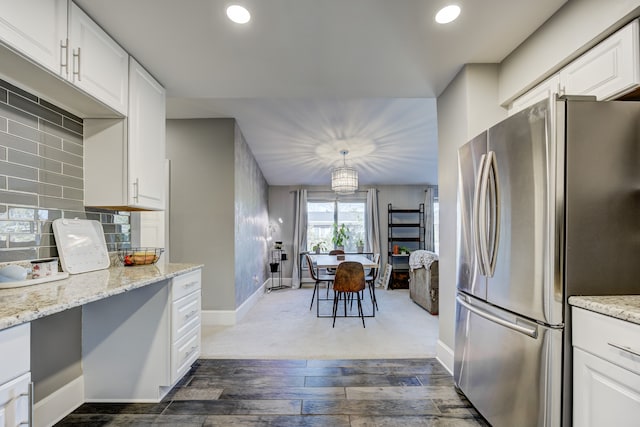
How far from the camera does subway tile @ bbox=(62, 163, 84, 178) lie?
6.15 ft

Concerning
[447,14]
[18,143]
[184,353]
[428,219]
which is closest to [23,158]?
[18,143]

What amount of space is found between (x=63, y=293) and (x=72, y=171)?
1042mm

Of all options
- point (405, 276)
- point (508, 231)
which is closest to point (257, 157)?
point (405, 276)

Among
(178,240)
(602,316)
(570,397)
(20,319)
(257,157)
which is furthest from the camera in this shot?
(257,157)

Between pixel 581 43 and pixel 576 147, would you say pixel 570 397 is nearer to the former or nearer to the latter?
pixel 576 147

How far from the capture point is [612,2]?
1411 mm

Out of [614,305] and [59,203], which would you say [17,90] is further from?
[614,305]

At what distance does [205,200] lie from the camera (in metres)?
3.82

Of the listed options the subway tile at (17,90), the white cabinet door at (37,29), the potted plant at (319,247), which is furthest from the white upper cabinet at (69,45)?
the potted plant at (319,247)

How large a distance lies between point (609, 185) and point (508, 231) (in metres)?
0.44

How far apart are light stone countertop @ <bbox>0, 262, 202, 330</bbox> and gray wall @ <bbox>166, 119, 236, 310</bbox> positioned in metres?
1.81

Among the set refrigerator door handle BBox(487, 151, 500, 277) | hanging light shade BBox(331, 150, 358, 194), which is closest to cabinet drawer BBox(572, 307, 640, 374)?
refrigerator door handle BBox(487, 151, 500, 277)

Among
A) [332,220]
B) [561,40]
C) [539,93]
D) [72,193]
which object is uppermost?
[561,40]

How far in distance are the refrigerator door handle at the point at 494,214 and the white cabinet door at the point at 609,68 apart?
579 mm
